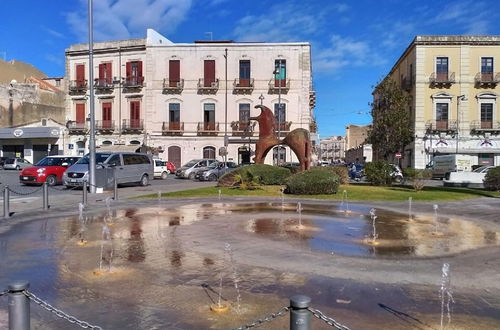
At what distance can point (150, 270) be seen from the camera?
6918 mm

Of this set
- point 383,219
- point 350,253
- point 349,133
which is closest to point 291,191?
point 383,219

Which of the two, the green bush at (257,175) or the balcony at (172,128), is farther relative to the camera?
the balcony at (172,128)

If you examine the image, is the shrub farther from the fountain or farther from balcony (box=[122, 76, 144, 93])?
balcony (box=[122, 76, 144, 93])

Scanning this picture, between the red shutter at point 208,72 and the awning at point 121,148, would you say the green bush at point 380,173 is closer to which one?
the red shutter at point 208,72

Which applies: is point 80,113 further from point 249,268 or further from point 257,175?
point 249,268

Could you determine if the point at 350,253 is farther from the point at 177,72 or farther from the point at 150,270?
the point at 177,72

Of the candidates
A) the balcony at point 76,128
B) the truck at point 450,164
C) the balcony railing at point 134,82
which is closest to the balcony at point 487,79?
the truck at point 450,164

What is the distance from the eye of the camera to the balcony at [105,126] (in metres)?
47.8

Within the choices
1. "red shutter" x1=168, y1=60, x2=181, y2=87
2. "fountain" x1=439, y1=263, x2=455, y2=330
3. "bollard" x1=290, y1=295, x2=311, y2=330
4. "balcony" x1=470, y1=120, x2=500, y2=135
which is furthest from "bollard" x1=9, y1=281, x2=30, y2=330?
"balcony" x1=470, y1=120, x2=500, y2=135

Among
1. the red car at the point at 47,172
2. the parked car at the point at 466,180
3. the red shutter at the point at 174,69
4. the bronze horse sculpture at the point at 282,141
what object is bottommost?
the parked car at the point at 466,180

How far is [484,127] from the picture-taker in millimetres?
46781

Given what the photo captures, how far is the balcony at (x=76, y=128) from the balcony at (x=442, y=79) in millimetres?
36676

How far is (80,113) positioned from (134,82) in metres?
7.52

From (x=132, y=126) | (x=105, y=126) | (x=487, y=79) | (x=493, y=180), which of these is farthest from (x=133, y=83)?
(x=487, y=79)
